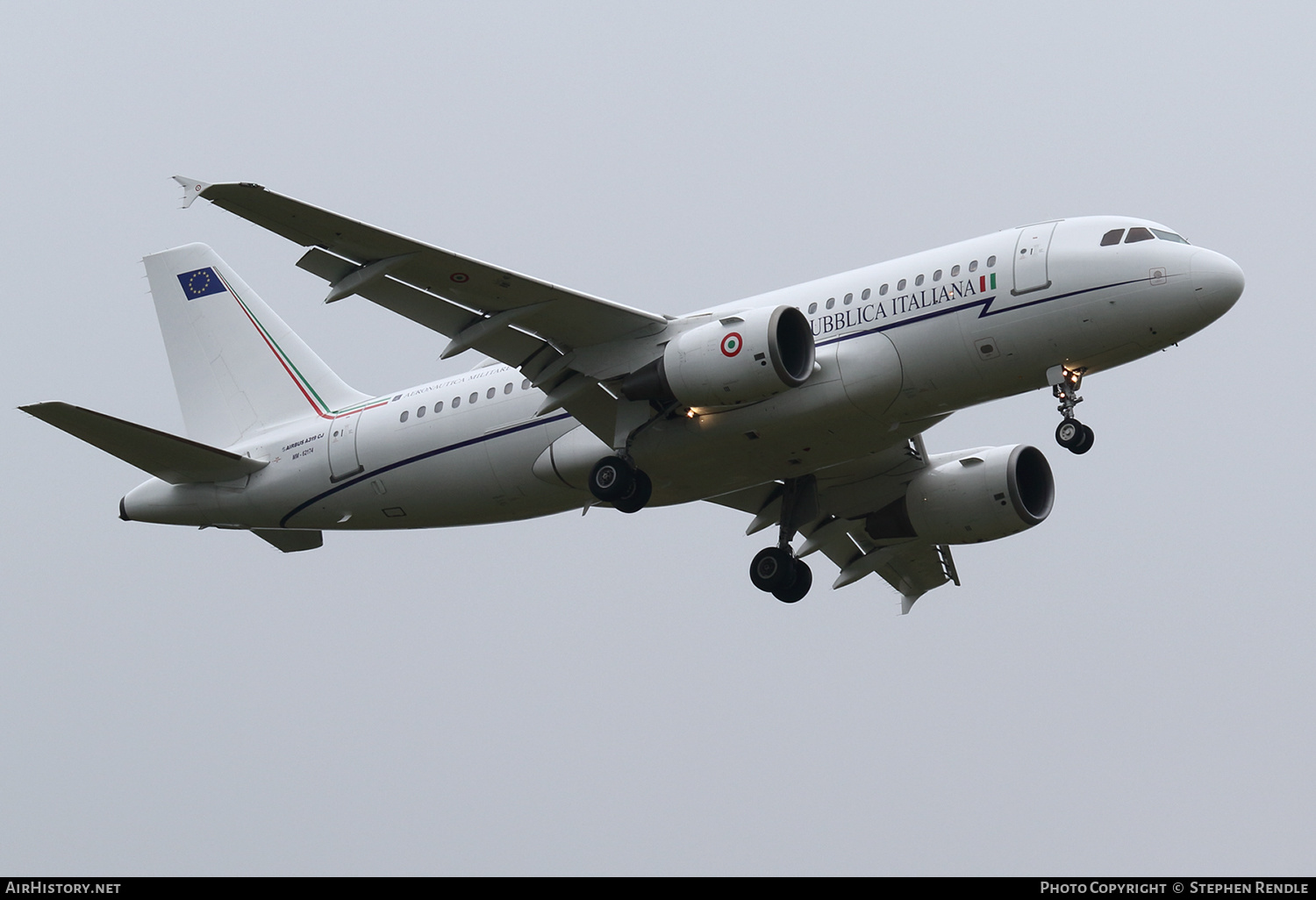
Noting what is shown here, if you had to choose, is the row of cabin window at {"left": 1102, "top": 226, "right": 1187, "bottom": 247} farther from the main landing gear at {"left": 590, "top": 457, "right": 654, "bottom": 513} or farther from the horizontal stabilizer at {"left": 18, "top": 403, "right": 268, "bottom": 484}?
the horizontal stabilizer at {"left": 18, "top": 403, "right": 268, "bottom": 484}

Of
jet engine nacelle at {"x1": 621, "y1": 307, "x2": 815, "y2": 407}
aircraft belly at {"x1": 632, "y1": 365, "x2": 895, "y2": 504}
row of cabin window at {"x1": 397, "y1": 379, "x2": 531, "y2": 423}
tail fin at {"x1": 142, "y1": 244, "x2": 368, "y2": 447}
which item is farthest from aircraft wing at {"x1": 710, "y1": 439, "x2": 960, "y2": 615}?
tail fin at {"x1": 142, "y1": 244, "x2": 368, "y2": 447}

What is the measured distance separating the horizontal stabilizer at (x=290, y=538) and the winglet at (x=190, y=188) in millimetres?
10227

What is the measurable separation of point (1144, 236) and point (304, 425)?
1717 centimetres

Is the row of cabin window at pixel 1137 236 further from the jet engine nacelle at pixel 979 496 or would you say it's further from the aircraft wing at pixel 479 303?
the aircraft wing at pixel 479 303

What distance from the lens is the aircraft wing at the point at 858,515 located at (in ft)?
113

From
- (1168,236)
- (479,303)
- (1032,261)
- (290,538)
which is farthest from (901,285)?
(290,538)

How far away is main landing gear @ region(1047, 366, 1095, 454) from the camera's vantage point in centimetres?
2800

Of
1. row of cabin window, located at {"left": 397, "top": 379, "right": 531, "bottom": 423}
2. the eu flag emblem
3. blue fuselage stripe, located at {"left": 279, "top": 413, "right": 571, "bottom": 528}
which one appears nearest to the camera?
blue fuselage stripe, located at {"left": 279, "top": 413, "right": 571, "bottom": 528}

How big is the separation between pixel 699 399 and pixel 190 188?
905 centimetres

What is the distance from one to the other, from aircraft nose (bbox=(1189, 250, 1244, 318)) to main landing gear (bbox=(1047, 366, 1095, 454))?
7.66 ft

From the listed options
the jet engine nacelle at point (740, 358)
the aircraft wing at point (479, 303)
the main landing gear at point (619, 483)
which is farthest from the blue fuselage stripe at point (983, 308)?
the main landing gear at point (619, 483)

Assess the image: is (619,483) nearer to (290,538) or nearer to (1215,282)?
(290,538)

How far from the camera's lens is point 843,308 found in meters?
29.2

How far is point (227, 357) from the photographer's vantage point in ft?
121
